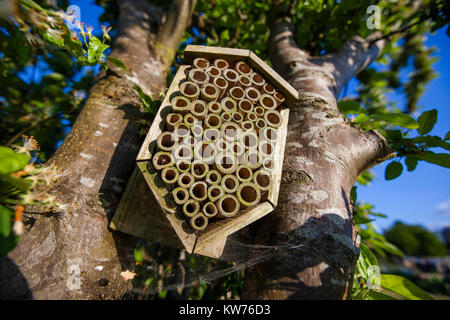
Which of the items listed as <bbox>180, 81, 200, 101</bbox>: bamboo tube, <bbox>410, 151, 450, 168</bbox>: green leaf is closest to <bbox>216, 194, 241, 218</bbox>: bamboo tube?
<bbox>180, 81, 200, 101</bbox>: bamboo tube

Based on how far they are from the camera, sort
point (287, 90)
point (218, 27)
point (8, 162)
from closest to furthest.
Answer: point (8, 162) < point (287, 90) < point (218, 27)

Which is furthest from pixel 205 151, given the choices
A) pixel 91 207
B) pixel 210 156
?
pixel 91 207

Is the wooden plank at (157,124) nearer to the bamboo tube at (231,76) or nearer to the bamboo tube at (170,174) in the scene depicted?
the bamboo tube at (170,174)

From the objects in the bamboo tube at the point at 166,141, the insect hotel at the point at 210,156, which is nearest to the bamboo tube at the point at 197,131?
the insect hotel at the point at 210,156

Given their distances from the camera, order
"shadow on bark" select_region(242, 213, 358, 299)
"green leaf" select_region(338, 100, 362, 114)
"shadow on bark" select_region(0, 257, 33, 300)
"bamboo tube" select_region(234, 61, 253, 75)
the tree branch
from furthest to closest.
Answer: the tree branch, "green leaf" select_region(338, 100, 362, 114), "bamboo tube" select_region(234, 61, 253, 75), "shadow on bark" select_region(242, 213, 358, 299), "shadow on bark" select_region(0, 257, 33, 300)

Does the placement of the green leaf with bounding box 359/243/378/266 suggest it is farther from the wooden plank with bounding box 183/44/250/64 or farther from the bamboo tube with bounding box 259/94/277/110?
the wooden plank with bounding box 183/44/250/64

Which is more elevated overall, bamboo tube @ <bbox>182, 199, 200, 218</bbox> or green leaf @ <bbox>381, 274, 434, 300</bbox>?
bamboo tube @ <bbox>182, 199, 200, 218</bbox>

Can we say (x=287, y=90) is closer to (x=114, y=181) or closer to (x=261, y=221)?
(x=261, y=221)

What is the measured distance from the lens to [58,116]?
2.27 m

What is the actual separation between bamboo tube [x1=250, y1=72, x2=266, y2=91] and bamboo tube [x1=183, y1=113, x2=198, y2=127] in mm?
453

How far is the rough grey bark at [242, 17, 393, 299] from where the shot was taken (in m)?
1.01

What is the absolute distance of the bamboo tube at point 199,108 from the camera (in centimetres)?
118

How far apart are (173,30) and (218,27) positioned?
0.83 m

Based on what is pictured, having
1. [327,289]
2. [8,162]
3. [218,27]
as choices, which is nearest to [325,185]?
[327,289]
